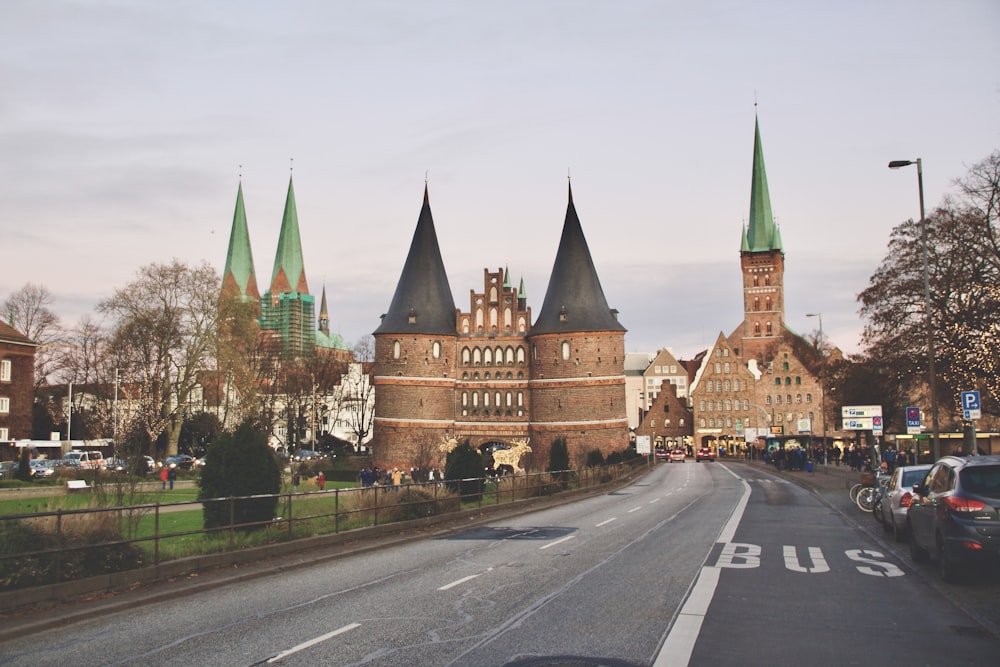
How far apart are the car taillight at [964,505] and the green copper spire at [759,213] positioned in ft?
454

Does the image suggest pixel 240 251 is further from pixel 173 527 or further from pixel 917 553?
pixel 917 553

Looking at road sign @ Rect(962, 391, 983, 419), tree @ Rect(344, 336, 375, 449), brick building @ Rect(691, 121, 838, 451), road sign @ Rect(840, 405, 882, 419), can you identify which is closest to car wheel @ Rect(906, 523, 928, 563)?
road sign @ Rect(962, 391, 983, 419)

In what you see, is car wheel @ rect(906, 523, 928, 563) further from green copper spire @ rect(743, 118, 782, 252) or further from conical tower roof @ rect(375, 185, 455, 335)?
green copper spire @ rect(743, 118, 782, 252)

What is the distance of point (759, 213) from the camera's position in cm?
14575

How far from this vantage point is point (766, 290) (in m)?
144

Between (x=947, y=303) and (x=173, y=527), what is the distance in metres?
34.2

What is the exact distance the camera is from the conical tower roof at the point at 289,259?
145250 mm

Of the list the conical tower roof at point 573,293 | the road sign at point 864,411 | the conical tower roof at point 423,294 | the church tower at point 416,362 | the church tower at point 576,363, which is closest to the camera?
the road sign at point 864,411

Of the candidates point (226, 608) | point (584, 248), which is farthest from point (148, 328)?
point (226, 608)

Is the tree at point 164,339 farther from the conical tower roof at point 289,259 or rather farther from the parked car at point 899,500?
the conical tower roof at point 289,259

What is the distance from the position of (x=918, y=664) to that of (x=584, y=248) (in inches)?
2858

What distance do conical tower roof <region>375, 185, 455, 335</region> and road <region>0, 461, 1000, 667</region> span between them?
201ft

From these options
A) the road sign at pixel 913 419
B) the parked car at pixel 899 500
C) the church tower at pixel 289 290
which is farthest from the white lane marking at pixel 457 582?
the church tower at pixel 289 290

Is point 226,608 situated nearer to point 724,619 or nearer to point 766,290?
point 724,619
